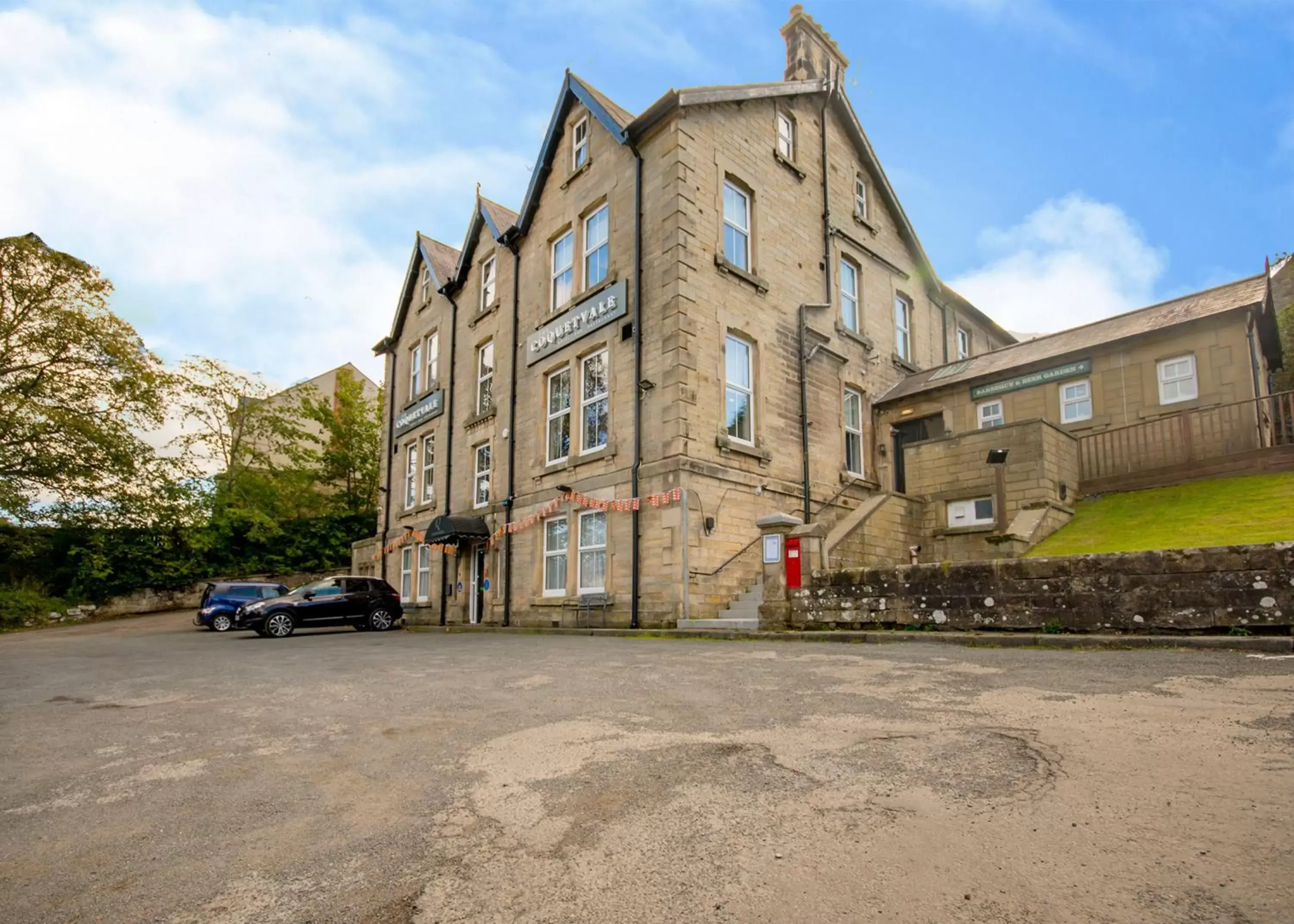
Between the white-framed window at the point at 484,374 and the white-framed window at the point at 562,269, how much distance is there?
11.3ft

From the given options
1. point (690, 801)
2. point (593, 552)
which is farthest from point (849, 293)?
point (690, 801)

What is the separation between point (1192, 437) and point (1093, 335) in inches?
150

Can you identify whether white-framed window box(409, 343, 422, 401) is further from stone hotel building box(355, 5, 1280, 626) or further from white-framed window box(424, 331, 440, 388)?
stone hotel building box(355, 5, 1280, 626)

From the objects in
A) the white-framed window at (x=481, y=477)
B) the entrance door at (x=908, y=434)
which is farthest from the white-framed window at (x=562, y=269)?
the entrance door at (x=908, y=434)

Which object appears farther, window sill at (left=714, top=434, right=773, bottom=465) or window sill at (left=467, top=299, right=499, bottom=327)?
window sill at (left=467, top=299, right=499, bottom=327)

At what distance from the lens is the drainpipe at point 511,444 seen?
1900cm

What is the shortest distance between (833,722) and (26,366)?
2898cm

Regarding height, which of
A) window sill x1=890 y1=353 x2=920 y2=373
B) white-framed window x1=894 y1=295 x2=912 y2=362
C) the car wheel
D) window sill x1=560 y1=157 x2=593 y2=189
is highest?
window sill x1=560 y1=157 x2=593 y2=189

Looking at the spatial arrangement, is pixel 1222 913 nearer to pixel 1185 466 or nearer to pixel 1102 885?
pixel 1102 885

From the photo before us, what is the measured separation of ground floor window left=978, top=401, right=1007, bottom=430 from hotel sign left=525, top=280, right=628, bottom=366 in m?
9.61

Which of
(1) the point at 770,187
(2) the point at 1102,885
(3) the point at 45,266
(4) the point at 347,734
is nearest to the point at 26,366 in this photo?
(3) the point at 45,266

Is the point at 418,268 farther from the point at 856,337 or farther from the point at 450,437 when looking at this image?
the point at 856,337

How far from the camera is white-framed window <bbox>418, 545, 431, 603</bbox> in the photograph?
24.0 metres

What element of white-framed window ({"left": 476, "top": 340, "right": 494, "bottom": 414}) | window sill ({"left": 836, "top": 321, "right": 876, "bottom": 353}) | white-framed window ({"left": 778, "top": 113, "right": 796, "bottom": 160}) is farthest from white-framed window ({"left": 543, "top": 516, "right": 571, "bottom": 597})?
white-framed window ({"left": 778, "top": 113, "right": 796, "bottom": 160})
